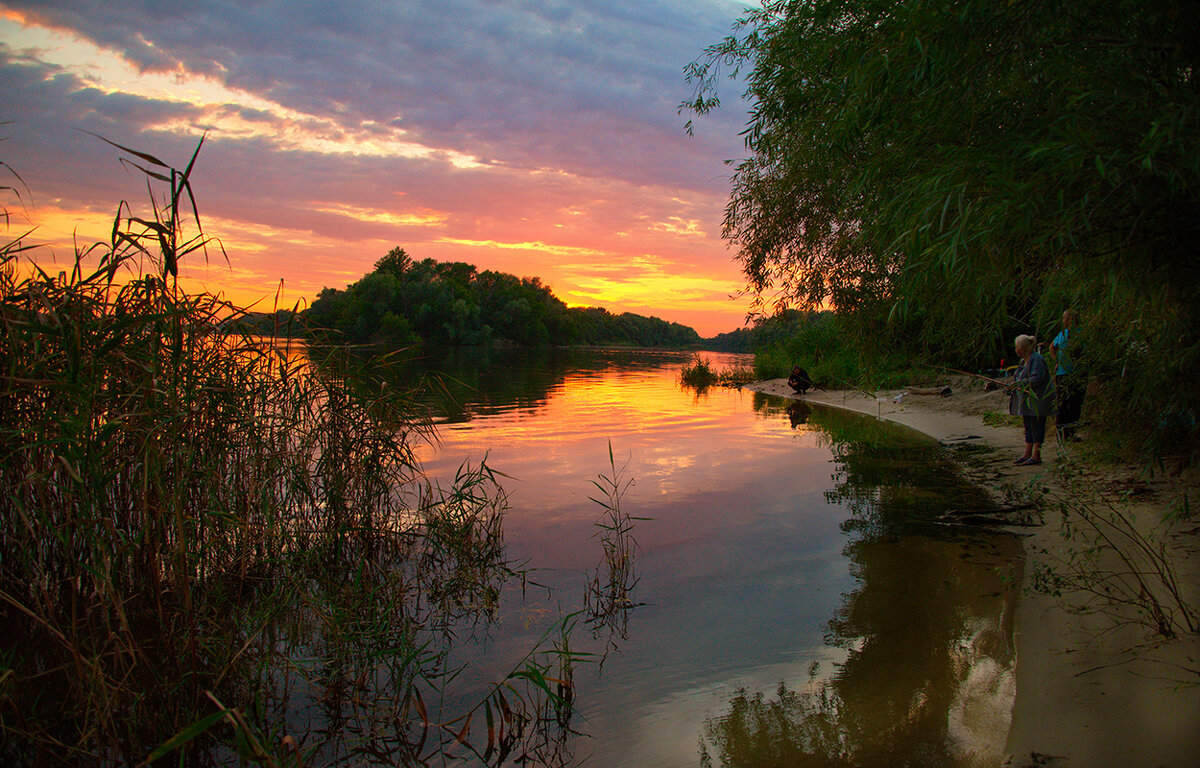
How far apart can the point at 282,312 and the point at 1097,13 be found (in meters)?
6.04

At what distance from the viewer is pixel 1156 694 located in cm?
343

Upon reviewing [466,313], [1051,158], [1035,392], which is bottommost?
[1035,392]

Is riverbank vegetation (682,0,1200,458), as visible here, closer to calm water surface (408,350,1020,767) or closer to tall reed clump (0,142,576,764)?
calm water surface (408,350,1020,767)

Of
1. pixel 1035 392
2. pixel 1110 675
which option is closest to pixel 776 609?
pixel 1110 675

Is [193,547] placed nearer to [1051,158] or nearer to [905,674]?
[905,674]

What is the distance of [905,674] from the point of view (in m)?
4.46

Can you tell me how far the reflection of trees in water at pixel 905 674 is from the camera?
12.0 feet

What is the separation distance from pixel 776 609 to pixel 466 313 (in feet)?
256

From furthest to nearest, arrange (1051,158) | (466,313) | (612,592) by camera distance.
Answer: (466,313), (612,592), (1051,158)

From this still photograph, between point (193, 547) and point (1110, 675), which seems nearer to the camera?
point (1110, 675)

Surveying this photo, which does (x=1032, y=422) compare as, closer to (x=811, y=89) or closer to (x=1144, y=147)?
(x=811, y=89)

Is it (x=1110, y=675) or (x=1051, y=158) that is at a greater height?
(x=1051, y=158)

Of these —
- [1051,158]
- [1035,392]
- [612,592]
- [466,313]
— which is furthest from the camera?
[466,313]

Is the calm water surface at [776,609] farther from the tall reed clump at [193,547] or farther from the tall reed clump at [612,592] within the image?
the tall reed clump at [193,547]
